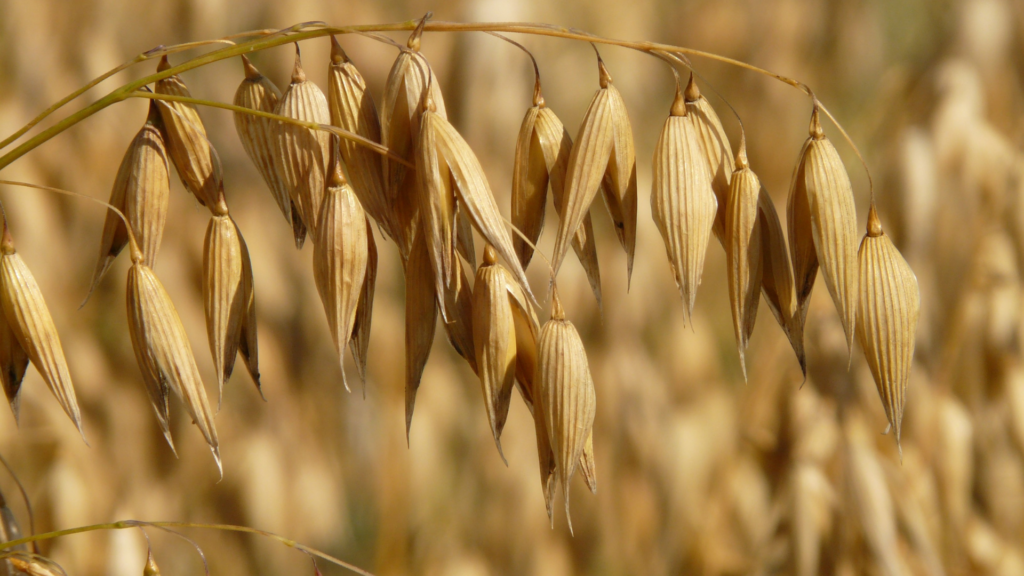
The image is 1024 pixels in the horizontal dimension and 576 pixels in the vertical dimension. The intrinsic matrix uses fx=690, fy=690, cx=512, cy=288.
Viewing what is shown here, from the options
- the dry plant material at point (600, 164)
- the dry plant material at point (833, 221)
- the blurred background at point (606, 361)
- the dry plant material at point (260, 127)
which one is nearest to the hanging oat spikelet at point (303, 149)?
the dry plant material at point (260, 127)

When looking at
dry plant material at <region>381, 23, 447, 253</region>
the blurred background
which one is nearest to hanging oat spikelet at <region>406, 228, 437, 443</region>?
dry plant material at <region>381, 23, 447, 253</region>

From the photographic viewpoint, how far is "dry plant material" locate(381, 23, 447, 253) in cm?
29

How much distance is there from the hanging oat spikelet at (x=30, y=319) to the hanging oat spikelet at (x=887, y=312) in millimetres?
343

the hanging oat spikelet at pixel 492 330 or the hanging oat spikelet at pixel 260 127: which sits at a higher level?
the hanging oat spikelet at pixel 260 127

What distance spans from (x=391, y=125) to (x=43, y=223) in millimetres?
678

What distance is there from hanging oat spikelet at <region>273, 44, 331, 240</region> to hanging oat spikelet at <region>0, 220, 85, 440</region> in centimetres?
11

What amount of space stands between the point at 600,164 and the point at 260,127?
0.51 ft

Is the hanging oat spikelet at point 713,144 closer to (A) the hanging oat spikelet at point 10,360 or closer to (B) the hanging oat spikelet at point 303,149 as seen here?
(B) the hanging oat spikelet at point 303,149

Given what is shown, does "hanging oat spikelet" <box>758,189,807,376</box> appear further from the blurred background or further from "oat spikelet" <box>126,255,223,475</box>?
the blurred background

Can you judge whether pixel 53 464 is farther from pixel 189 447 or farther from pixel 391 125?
pixel 391 125

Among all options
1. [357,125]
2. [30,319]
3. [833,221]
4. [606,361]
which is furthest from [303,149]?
[606,361]

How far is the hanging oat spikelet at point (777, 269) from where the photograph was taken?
0.32 meters

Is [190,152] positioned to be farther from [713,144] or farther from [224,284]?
[713,144]

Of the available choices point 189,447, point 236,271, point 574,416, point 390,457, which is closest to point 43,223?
point 189,447
